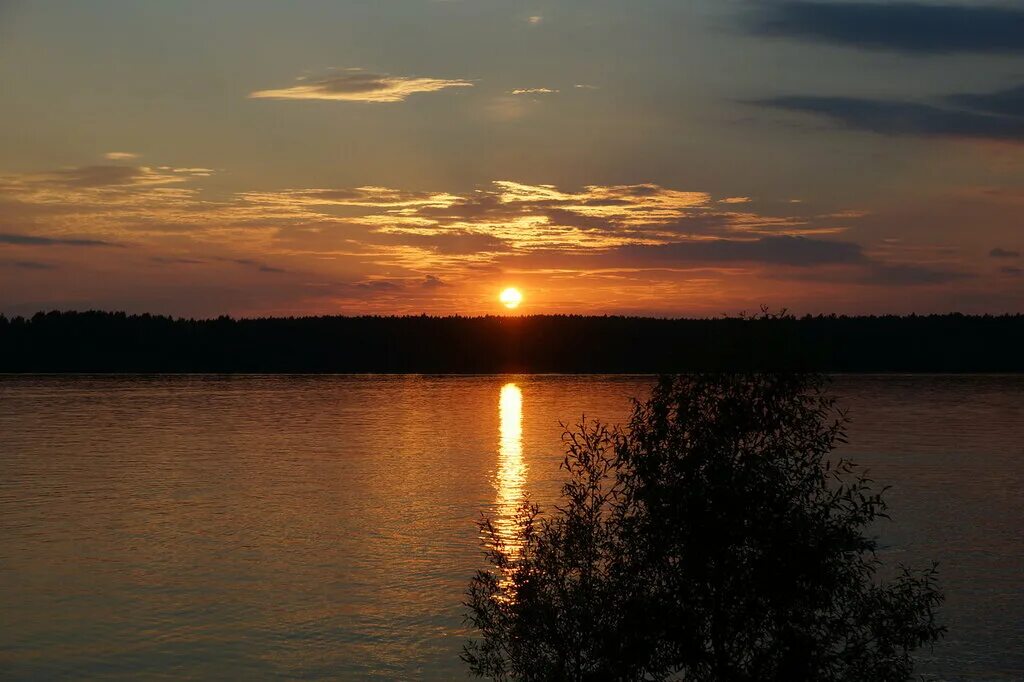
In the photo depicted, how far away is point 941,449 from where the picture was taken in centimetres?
12619

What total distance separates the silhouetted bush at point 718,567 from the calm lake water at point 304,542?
1562cm

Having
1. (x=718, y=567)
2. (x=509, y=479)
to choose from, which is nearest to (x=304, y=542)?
(x=509, y=479)

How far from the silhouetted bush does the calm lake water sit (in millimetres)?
15619

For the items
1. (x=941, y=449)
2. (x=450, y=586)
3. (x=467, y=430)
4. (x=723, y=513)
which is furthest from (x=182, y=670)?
(x=467, y=430)

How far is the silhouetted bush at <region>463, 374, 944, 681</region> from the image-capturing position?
26.4 metres

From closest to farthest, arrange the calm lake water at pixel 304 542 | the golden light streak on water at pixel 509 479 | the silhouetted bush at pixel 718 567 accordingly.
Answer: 1. the silhouetted bush at pixel 718 567
2. the calm lake water at pixel 304 542
3. the golden light streak on water at pixel 509 479

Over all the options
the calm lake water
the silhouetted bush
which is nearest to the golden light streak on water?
the calm lake water

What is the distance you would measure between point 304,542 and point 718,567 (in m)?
49.3

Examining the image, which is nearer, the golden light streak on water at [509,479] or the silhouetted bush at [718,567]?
the silhouetted bush at [718,567]

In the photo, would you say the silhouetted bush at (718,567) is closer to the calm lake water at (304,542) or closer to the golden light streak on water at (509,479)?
the golden light streak on water at (509,479)

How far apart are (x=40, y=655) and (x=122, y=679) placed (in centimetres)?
547

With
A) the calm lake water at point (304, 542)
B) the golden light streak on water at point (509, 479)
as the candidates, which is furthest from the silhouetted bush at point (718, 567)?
the calm lake water at point (304, 542)

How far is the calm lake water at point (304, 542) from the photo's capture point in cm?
4531

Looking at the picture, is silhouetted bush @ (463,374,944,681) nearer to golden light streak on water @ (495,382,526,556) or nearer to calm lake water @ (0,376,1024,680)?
golden light streak on water @ (495,382,526,556)
